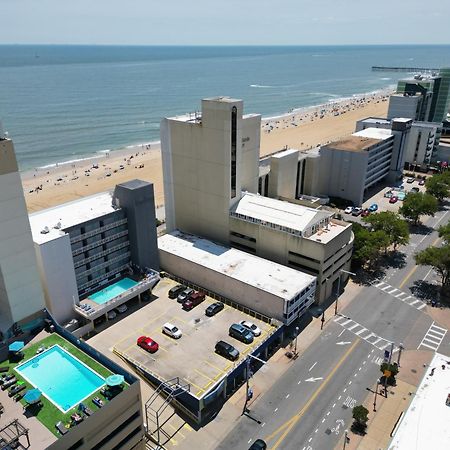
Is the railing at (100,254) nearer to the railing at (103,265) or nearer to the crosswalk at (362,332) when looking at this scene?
the railing at (103,265)

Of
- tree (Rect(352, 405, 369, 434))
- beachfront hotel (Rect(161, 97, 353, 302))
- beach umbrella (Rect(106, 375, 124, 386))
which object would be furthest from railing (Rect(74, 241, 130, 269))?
tree (Rect(352, 405, 369, 434))

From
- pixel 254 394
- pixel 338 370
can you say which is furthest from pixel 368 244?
pixel 254 394

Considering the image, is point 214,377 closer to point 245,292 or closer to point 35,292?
point 245,292

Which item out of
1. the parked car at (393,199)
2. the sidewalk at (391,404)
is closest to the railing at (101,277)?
the sidewalk at (391,404)

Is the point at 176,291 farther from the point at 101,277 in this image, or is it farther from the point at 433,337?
the point at 433,337

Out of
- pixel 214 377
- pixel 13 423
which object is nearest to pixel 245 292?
pixel 214 377
